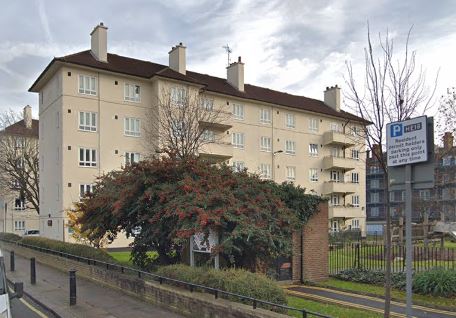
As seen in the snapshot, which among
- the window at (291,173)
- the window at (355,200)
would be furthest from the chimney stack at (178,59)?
the window at (355,200)

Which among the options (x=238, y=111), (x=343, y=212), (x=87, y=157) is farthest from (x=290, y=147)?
(x=87, y=157)

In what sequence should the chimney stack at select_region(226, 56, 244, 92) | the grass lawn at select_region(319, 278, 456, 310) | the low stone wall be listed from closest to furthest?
the low stone wall, the grass lawn at select_region(319, 278, 456, 310), the chimney stack at select_region(226, 56, 244, 92)

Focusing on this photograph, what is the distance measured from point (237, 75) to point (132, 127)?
14646 millimetres

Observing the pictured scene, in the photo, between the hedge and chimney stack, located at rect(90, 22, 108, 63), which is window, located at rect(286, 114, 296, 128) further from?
the hedge

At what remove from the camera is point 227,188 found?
1305cm

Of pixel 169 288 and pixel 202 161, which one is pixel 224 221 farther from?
pixel 202 161

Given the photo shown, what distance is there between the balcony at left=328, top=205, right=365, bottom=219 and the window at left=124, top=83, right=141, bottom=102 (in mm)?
26653

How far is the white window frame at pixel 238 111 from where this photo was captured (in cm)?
5009

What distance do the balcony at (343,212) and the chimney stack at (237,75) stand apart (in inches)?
706

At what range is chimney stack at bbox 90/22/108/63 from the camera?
42.2m

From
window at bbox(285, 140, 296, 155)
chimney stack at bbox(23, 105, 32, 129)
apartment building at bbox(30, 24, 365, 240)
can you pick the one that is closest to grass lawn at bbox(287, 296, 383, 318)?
apartment building at bbox(30, 24, 365, 240)

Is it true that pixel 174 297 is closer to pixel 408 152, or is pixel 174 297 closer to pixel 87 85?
pixel 408 152

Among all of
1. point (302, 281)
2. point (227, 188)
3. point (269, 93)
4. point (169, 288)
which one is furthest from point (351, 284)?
point (269, 93)

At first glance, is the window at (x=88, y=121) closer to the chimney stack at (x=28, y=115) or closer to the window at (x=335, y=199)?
the chimney stack at (x=28, y=115)
